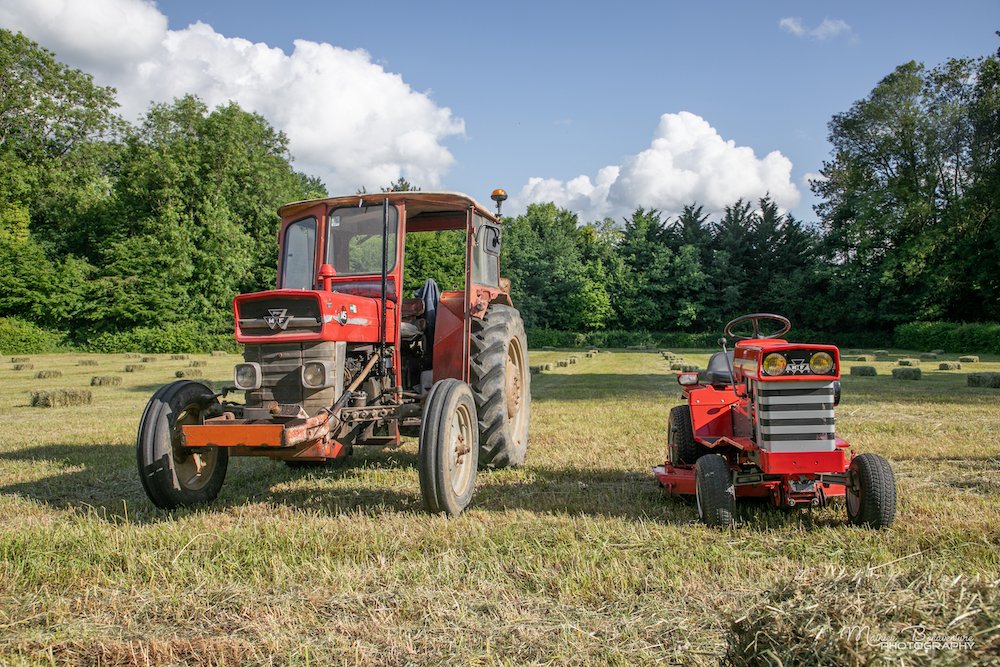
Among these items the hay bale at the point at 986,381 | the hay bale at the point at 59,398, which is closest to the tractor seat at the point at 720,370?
the hay bale at the point at 986,381

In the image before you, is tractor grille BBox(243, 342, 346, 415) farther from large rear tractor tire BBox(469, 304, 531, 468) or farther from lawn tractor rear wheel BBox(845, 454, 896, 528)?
lawn tractor rear wheel BBox(845, 454, 896, 528)

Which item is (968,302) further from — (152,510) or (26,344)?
(26,344)

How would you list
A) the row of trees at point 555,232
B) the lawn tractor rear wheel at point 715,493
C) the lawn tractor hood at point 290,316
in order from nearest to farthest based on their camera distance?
the lawn tractor rear wheel at point 715,493 → the lawn tractor hood at point 290,316 → the row of trees at point 555,232

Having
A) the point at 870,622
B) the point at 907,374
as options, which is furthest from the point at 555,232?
the point at 870,622

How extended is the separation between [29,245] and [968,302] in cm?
4609

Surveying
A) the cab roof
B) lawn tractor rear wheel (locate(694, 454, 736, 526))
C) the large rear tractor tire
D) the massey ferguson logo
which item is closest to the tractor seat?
lawn tractor rear wheel (locate(694, 454, 736, 526))

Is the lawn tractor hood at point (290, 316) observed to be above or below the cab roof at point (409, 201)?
below

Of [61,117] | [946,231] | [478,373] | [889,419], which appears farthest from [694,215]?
[478,373]

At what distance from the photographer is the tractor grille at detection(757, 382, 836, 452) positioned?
13.7ft

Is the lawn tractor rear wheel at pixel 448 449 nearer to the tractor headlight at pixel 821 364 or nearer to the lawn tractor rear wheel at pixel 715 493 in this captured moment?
the lawn tractor rear wheel at pixel 715 493

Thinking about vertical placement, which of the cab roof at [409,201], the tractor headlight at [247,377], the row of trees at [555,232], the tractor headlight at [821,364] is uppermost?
the row of trees at [555,232]

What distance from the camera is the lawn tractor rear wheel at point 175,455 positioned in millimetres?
4562

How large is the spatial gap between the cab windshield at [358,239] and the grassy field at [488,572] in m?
1.74

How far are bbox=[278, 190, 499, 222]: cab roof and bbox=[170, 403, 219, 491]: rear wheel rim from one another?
1.67 m
